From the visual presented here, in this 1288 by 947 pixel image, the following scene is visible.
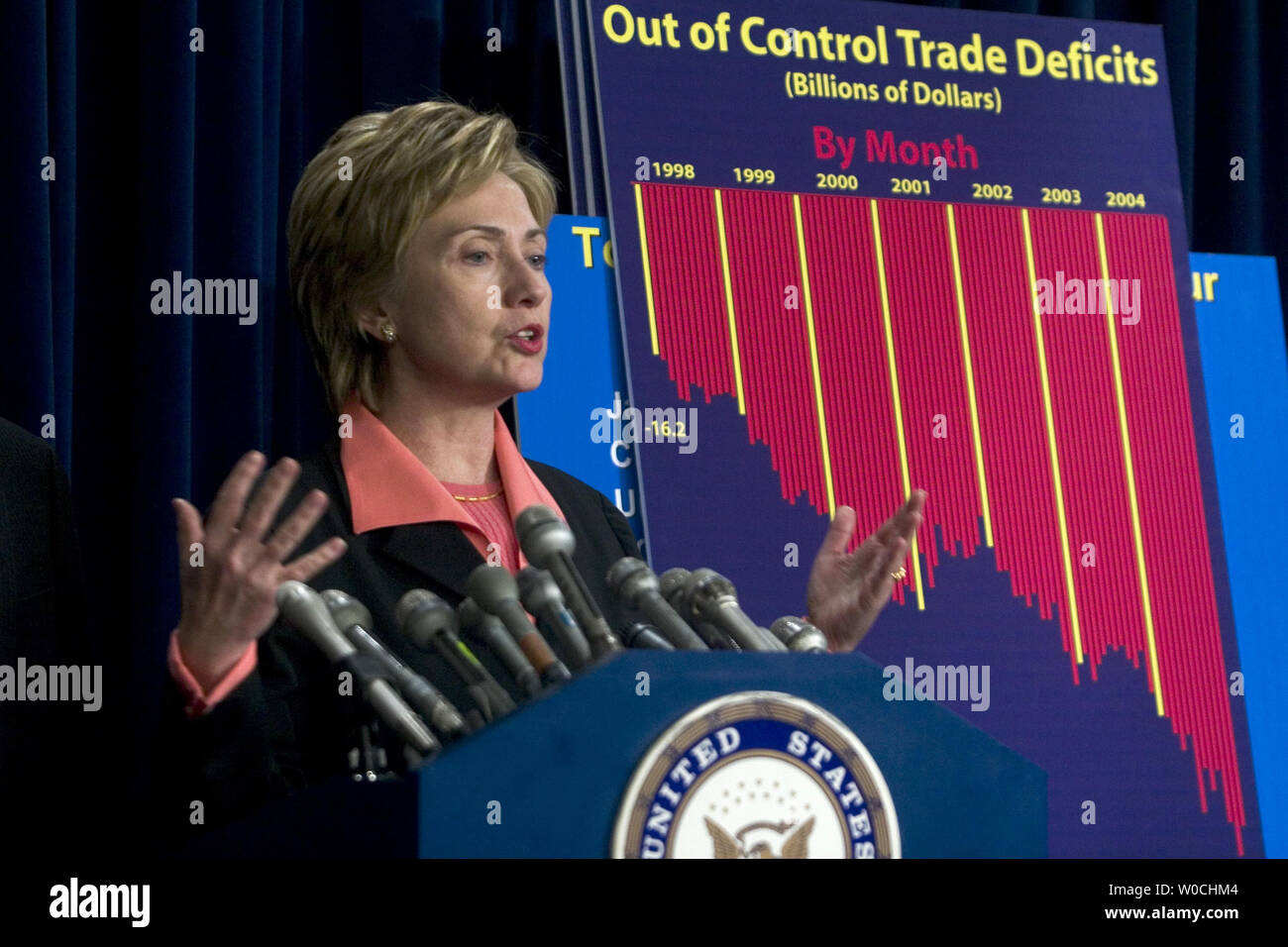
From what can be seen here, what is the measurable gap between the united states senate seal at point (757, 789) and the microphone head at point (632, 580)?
264mm

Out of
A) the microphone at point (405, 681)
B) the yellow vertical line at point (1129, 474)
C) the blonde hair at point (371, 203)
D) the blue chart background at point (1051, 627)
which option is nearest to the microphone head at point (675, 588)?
the microphone at point (405, 681)

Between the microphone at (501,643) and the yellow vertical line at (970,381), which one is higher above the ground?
the yellow vertical line at (970,381)

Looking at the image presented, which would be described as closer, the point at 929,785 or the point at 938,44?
the point at 929,785

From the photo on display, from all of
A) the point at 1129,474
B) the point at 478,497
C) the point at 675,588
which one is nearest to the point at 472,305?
Answer: the point at 478,497

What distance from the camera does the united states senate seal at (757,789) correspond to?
107 centimetres

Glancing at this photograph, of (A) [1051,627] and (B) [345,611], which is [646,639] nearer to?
(B) [345,611]

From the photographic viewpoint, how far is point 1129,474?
9.27 feet

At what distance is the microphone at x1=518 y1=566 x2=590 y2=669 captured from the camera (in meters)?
1.26

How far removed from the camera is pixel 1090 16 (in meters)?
3.31

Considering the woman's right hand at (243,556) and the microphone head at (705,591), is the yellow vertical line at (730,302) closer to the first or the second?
the microphone head at (705,591)

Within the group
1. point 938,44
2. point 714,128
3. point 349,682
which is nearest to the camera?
point 349,682
